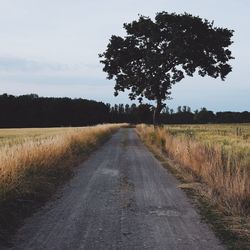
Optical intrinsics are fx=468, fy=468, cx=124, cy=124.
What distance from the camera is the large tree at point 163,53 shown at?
42625 millimetres

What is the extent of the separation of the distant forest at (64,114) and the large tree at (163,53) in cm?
4546

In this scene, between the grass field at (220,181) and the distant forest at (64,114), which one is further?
the distant forest at (64,114)

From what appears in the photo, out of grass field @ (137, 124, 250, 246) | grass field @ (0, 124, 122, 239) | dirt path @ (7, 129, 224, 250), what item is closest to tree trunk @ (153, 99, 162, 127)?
grass field @ (137, 124, 250, 246)

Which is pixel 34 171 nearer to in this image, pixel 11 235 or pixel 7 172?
pixel 7 172

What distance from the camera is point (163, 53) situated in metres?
43.4

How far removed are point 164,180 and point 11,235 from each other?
732cm

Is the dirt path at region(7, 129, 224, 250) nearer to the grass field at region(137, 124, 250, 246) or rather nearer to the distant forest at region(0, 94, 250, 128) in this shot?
the grass field at region(137, 124, 250, 246)

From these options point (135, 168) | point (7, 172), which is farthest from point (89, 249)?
point (135, 168)

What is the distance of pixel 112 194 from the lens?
11539mm

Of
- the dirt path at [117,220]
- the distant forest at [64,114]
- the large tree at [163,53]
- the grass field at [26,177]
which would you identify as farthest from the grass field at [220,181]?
the distant forest at [64,114]

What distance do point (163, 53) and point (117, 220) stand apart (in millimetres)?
35961

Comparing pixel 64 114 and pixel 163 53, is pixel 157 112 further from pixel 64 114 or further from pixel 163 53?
pixel 64 114

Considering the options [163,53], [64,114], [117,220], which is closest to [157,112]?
[163,53]

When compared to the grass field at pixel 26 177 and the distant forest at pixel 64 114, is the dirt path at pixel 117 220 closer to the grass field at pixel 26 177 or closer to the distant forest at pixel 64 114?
the grass field at pixel 26 177
